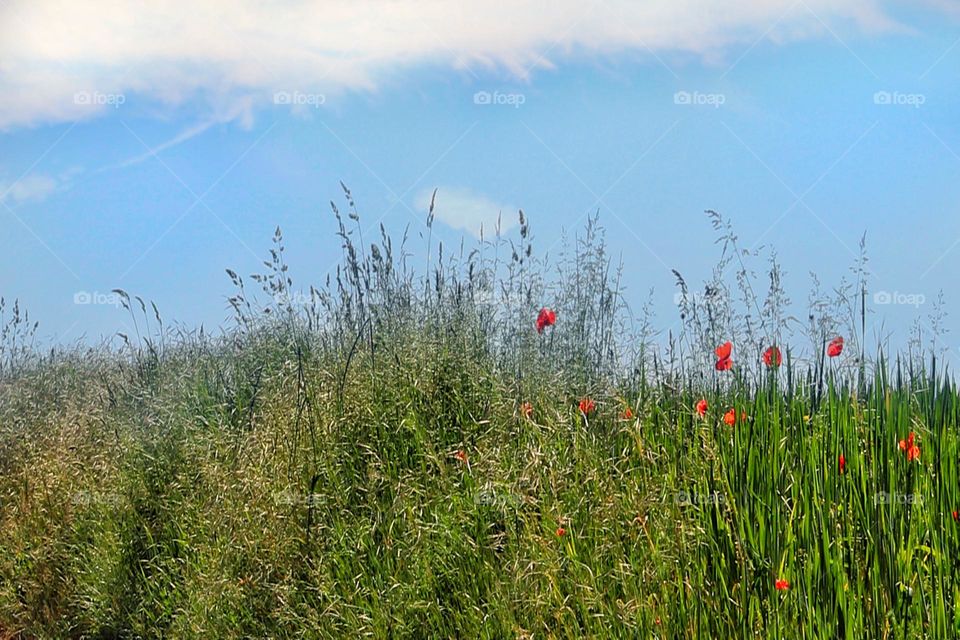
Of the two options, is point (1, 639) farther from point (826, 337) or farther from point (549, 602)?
point (826, 337)

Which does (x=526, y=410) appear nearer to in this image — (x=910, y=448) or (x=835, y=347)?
(x=835, y=347)

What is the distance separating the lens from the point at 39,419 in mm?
9492

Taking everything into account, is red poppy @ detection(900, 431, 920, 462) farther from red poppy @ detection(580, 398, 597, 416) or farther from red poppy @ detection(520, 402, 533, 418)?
red poppy @ detection(520, 402, 533, 418)

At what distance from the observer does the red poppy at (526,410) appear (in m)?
5.45

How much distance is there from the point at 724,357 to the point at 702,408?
23.0 inches

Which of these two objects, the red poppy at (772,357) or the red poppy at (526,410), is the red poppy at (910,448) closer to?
the red poppy at (772,357)

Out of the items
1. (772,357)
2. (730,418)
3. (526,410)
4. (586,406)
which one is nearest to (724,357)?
(772,357)

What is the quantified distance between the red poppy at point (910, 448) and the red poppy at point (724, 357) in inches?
41.3

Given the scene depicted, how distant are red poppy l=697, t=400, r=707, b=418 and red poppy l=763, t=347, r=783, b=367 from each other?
1.79 ft

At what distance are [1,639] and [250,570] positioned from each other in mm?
3290

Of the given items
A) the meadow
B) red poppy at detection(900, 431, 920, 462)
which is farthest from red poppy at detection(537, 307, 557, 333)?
red poppy at detection(900, 431, 920, 462)

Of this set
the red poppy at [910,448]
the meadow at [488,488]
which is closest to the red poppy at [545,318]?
the meadow at [488,488]

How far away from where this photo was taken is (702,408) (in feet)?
17.0

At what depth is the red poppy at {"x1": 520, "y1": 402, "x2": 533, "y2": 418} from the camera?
5448 millimetres
